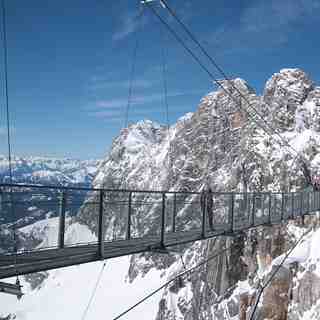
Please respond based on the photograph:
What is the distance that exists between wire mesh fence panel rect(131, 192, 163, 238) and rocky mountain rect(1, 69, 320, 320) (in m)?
0.05

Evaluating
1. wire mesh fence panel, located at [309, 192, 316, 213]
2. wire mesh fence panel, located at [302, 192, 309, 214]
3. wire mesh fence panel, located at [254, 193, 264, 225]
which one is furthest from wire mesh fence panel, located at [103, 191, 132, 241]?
wire mesh fence panel, located at [309, 192, 316, 213]

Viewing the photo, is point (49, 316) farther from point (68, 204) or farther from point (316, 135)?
point (68, 204)

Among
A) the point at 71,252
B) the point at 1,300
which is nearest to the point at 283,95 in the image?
the point at 71,252

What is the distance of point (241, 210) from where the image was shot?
16297 mm

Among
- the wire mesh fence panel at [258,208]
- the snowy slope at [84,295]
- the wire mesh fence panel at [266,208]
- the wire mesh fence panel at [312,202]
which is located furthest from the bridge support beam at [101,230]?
the snowy slope at [84,295]

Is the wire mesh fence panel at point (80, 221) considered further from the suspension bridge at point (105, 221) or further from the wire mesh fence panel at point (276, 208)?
the wire mesh fence panel at point (276, 208)

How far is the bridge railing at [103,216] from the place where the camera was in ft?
23.0

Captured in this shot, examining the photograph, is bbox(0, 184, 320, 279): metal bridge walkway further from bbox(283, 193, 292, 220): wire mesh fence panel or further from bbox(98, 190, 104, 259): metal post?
bbox(283, 193, 292, 220): wire mesh fence panel

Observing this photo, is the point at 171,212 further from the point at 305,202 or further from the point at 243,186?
the point at 243,186

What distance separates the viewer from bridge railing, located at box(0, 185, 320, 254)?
7012mm

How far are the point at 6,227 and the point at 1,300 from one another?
210354 mm

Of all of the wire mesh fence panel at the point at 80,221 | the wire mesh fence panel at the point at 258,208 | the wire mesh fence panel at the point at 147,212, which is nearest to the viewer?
the wire mesh fence panel at the point at 80,221

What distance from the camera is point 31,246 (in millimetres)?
7605

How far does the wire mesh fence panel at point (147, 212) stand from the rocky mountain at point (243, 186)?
5 centimetres
